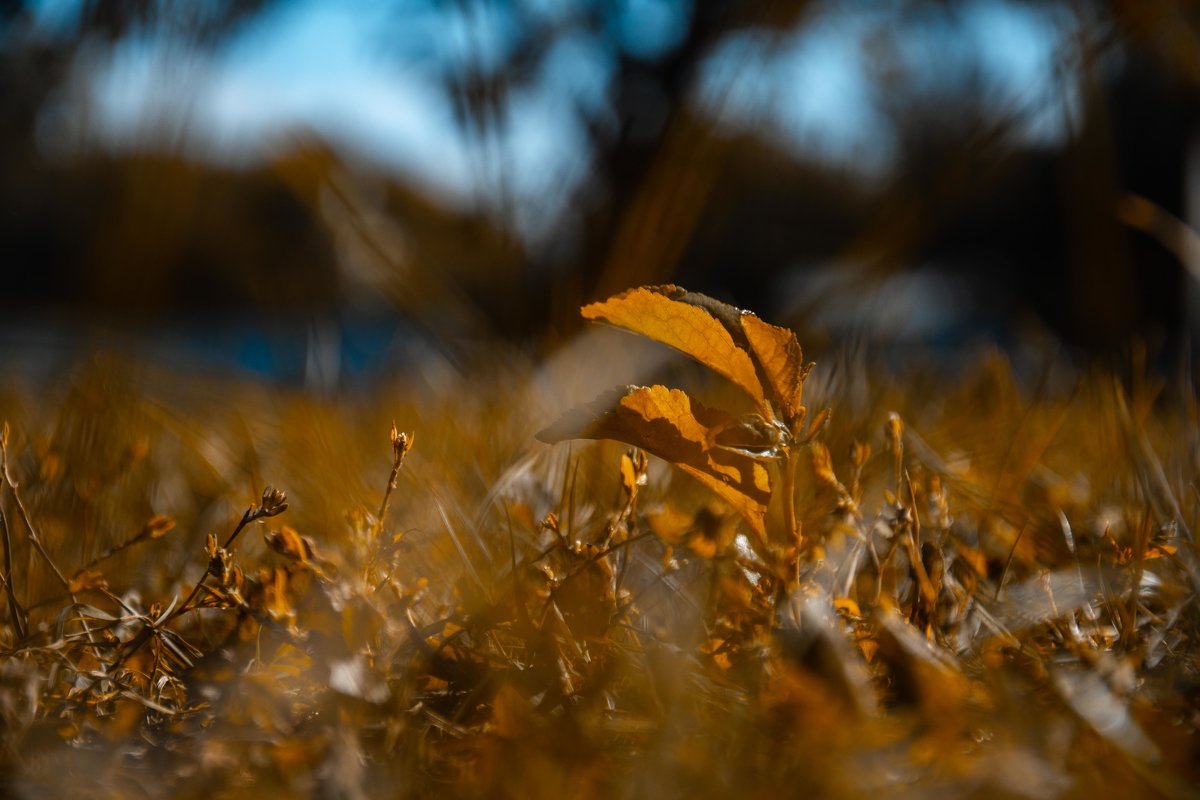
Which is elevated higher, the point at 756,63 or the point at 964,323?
the point at 756,63

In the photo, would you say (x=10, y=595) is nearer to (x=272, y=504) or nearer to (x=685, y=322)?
(x=272, y=504)

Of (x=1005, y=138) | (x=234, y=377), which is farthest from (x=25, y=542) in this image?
(x=234, y=377)

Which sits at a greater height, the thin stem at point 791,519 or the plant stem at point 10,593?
the thin stem at point 791,519

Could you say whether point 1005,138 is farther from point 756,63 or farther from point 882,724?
point 882,724

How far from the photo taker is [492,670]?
0.29m

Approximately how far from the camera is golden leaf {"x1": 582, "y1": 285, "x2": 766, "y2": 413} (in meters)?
0.29

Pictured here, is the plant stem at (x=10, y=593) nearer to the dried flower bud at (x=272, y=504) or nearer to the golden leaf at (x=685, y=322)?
the dried flower bud at (x=272, y=504)

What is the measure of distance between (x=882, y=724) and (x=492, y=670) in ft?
0.40

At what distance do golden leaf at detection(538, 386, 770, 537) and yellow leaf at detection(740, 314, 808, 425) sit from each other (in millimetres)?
22

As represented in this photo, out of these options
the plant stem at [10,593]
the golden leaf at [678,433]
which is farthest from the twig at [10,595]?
the golden leaf at [678,433]

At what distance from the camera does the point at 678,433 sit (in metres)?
0.30

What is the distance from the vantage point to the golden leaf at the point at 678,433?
29 cm

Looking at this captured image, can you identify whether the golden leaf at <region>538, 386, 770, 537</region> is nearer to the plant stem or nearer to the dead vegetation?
the dead vegetation

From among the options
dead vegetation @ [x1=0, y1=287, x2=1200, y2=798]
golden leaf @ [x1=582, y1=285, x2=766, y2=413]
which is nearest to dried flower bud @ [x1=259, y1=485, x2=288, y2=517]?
dead vegetation @ [x1=0, y1=287, x2=1200, y2=798]
